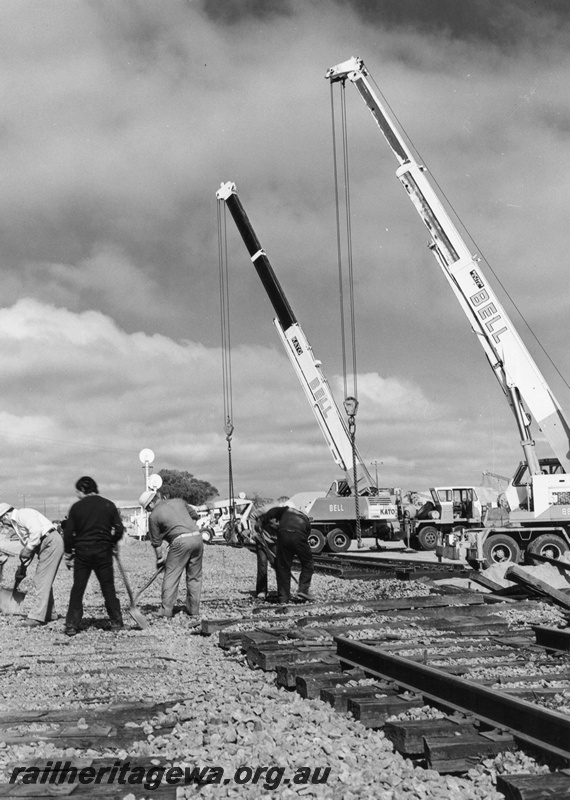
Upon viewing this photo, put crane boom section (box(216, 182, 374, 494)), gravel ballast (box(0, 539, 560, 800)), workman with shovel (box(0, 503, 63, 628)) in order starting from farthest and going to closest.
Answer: crane boom section (box(216, 182, 374, 494)), workman with shovel (box(0, 503, 63, 628)), gravel ballast (box(0, 539, 560, 800))

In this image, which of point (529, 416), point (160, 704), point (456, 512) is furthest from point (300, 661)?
point (456, 512)

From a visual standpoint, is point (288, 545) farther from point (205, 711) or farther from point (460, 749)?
point (460, 749)

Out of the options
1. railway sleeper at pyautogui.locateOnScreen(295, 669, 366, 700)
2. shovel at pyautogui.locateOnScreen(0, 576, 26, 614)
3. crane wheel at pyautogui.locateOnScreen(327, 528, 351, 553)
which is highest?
crane wheel at pyautogui.locateOnScreen(327, 528, 351, 553)

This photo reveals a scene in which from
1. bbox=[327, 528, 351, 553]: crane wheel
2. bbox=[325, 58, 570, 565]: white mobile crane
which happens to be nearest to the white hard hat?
bbox=[325, 58, 570, 565]: white mobile crane

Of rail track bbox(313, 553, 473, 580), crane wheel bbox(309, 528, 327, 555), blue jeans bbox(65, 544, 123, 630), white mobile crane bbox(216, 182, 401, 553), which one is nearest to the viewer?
blue jeans bbox(65, 544, 123, 630)

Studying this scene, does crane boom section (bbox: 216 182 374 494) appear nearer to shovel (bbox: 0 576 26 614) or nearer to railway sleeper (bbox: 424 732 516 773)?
shovel (bbox: 0 576 26 614)

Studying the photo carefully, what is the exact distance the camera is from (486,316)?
68.2ft

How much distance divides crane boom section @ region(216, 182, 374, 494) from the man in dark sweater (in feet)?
59.0

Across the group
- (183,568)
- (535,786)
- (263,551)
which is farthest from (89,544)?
(535,786)

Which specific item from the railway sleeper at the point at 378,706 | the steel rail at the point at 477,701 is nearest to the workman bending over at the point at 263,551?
the steel rail at the point at 477,701

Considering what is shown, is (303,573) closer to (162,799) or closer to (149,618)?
(149,618)

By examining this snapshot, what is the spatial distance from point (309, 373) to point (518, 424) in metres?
9.92

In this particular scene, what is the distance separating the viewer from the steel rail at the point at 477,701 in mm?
4602

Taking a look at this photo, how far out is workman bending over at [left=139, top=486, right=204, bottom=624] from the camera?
1066cm
